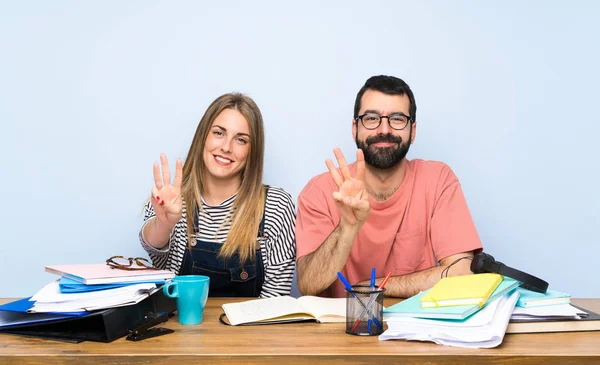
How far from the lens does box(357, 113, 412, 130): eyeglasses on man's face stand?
223 centimetres

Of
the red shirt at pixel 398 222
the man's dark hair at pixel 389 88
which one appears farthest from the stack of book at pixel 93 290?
the man's dark hair at pixel 389 88

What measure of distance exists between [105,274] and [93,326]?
12 cm

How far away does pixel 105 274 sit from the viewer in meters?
1.41

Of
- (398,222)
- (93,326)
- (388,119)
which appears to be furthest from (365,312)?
(388,119)

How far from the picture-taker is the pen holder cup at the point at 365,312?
133 cm

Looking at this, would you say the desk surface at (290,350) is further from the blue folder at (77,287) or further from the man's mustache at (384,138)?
the man's mustache at (384,138)

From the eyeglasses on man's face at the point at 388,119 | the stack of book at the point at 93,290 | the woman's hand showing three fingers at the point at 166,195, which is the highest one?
the eyeglasses on man's face at the point at 388,119

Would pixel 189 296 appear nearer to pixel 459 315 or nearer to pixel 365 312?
pixel 365 312

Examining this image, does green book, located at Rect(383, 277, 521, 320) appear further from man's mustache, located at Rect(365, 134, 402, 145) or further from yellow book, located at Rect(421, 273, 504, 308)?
man's mustache, located at Rect(365, 134, 402, 145)

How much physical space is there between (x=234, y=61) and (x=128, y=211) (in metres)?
0.82

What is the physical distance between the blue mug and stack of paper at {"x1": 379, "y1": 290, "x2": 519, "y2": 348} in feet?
1.42

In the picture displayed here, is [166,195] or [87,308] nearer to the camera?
[87,308]

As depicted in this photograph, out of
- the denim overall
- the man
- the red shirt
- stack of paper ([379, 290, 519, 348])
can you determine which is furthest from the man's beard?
stack of paper ([379, 290, 519, 348])

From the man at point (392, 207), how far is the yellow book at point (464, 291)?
658 mm
